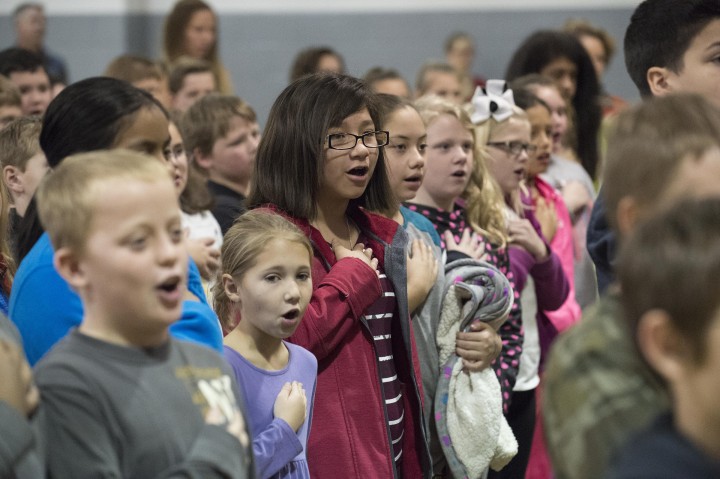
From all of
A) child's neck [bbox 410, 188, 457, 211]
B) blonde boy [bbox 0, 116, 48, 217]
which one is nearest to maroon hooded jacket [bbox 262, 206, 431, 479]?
child's neck [bbox 410, 188, 457, 211]

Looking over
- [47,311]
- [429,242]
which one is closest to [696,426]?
[47,311]

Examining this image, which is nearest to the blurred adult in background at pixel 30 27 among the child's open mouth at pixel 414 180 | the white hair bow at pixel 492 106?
the white hair bow at pixel 492 106

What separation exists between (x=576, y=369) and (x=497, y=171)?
2.71 m

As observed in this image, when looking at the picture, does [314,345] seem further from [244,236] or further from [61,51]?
[61,51]

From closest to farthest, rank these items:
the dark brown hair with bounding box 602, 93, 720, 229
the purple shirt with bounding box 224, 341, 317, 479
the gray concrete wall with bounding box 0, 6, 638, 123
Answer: the dark brown hair with bounding box 602, 93, 720, 229
the purple shirt with bounding box 224, 341, 317, 479
the gray concrete wall with bounding box 0, 6, 638, 123

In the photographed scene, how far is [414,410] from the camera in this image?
3.26m

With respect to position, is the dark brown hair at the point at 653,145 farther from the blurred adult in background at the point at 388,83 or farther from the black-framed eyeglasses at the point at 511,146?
the blurred adult in background at the point at 388,83

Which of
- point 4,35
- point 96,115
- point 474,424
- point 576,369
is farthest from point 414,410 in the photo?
point 4,35

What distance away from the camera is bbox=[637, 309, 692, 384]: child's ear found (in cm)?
154

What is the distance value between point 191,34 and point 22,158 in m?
3.91

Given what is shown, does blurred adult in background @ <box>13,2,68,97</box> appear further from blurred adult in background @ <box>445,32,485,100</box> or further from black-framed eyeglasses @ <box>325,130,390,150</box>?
black-framed eyeglasses @ <box>325,130,390,150</box>

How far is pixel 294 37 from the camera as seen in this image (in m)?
9.15

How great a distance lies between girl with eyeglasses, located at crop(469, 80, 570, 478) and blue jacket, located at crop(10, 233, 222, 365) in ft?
6.20

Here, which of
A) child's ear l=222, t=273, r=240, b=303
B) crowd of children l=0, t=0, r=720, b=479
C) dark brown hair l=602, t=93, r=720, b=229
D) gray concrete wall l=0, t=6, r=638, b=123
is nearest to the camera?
crowd of children l=0, t=0, r=720, b=479
